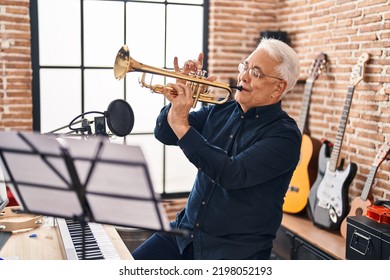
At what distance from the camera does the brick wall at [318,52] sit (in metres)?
3.03

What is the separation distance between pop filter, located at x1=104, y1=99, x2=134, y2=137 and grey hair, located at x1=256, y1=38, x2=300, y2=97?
0.62 metres

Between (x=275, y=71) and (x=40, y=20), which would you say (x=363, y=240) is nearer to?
(x=275, y=71)

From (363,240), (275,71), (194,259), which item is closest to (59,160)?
(194,259)

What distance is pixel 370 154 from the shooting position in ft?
10.2

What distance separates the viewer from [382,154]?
2859 mm

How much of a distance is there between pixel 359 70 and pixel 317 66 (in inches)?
18.3

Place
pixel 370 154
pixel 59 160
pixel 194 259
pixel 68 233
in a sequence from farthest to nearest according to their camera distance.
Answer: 1. pixel 370 154
2. pixel 194 259
3. pixel 68 233
4. pixel 59 160

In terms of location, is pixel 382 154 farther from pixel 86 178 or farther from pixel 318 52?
pixel 86 178

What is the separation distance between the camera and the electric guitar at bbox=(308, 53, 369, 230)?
10.1 feet

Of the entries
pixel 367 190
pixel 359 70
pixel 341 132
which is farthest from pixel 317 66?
pixel 367 190

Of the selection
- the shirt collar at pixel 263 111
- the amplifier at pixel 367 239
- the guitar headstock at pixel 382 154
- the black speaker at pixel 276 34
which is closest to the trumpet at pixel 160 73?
the shirt collar at pixel 263 111

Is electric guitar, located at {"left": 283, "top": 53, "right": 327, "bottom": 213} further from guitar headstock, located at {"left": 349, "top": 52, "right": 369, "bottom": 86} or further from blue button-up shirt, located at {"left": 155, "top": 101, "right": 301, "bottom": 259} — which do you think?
blue button-up shirt, located at {"left": 155, "top": 101, "right": 301, "bottom": 259}

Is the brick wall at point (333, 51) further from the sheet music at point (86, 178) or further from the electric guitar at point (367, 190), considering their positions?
the sheet music at point (86, 178)
